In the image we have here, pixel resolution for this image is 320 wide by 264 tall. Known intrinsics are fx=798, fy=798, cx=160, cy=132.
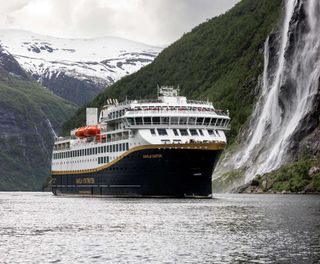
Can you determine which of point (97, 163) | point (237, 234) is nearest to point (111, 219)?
point (237, 234)

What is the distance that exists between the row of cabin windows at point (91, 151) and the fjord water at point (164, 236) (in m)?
39.0

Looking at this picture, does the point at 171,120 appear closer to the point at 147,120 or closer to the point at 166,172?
the point at 147,120

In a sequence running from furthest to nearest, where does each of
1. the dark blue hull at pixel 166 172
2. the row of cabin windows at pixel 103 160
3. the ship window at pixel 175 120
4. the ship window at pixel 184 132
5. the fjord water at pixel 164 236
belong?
the row of cabin windows at pixel 103 160 < the ship window at pixel 175 120 < the ship window at pixel 184 132 < the dark blue hull at pixel 166 172 < the fjord water at pixel 164 236

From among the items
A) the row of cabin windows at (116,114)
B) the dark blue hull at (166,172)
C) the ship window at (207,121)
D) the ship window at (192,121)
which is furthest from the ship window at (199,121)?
the row of cabin windows at (116,114)

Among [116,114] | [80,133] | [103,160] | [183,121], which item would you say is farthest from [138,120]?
[80,133]

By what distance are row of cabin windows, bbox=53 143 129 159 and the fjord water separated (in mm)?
39012

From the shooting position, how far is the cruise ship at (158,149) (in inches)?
5226

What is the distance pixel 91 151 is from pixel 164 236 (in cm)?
9006

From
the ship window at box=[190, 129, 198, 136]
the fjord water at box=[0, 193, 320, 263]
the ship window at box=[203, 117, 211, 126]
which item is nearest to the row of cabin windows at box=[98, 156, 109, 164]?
the ship window at box=[190, 129, 198, 136]

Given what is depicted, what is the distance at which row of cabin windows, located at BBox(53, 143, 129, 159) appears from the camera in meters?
144

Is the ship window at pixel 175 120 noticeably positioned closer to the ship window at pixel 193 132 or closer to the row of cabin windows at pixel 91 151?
the ship window at pixel 193 132

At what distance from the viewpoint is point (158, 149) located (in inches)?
5226

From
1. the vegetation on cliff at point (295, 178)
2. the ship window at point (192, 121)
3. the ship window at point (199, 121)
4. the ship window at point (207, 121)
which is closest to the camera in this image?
the ship window at point (192, 121)

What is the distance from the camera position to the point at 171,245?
66.4m
